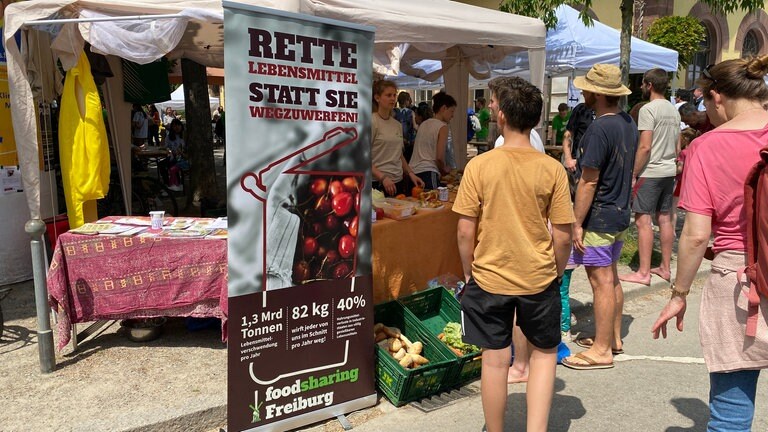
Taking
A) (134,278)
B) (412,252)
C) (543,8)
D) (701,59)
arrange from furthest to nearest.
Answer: (701,59) → (543,8) → (412,252) → (134,278)

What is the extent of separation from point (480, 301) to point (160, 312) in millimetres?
2353

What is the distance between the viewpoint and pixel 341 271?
3447 millimetres

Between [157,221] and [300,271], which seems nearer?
[300,271]

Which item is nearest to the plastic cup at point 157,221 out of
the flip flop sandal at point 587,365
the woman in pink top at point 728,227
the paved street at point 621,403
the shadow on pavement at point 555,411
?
the paved street at point 621,403

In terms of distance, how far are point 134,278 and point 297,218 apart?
145 centimetres

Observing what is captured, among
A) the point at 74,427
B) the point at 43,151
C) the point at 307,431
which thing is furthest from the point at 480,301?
the point at 43,151

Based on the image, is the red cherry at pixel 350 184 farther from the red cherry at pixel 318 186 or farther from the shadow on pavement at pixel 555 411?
the shadow on pavement at pixel 555 411

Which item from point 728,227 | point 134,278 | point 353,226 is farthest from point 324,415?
point 728,227

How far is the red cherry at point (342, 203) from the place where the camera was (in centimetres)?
338

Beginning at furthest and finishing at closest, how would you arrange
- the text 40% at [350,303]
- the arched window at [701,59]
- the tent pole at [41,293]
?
1. the arched window at [701,59]
2. the tent pole at [41,293]
3. the text 40% at [350,303]

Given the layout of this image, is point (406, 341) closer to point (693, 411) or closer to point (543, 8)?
point (693, 411)

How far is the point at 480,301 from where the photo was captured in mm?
2781

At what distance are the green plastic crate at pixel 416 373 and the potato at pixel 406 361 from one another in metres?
0.06

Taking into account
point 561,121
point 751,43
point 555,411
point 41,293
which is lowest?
point 555,411
